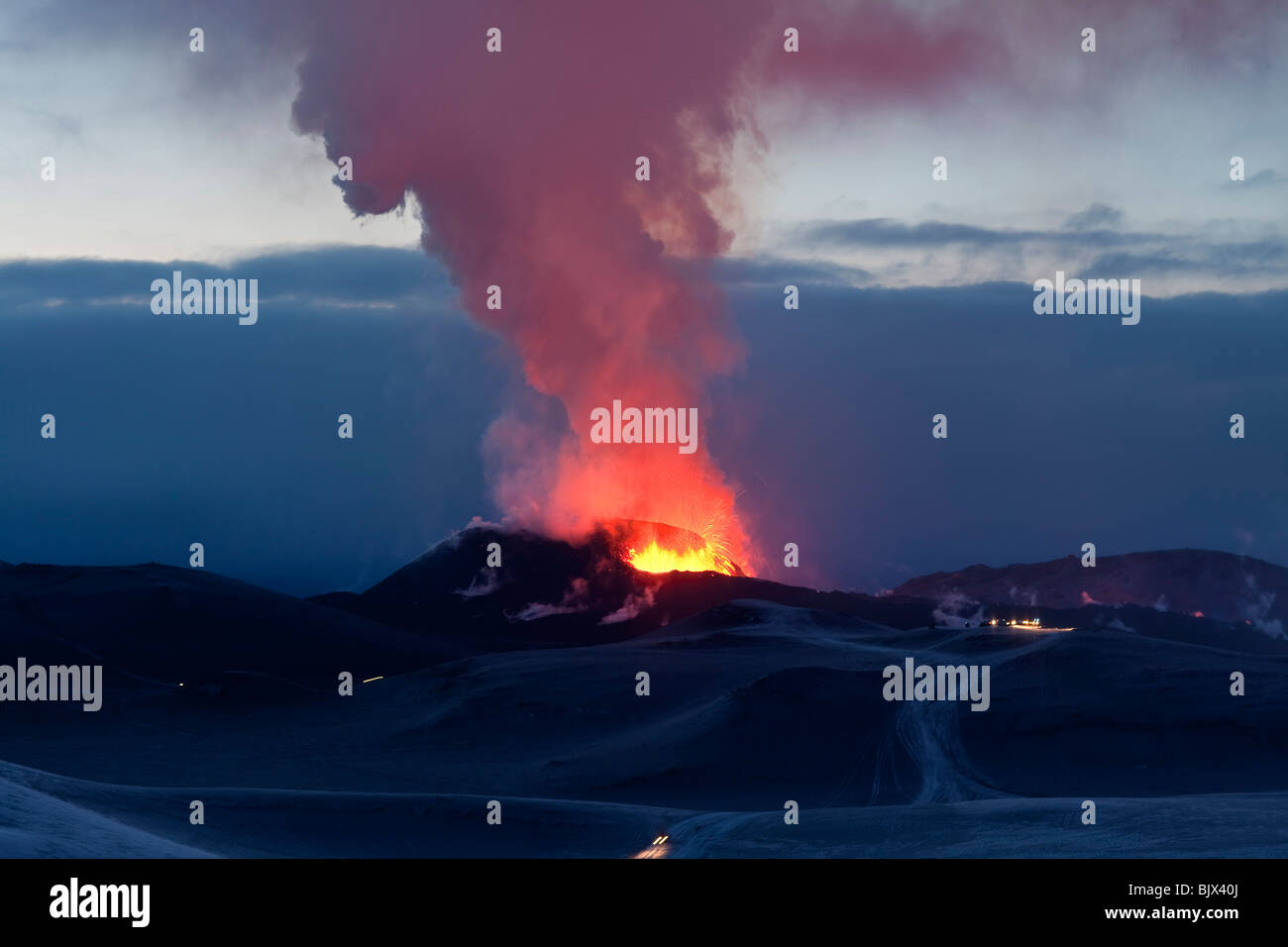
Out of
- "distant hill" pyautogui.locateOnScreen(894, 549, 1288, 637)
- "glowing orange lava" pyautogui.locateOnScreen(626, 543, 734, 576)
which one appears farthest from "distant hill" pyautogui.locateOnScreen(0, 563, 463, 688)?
"distant hill" pyautogui.locateOnScreen(894, 549, 1288, 637)

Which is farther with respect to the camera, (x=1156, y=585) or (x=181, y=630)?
(x=1156, y=585)

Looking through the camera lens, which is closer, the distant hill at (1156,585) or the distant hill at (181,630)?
the distant hill at (181,630)

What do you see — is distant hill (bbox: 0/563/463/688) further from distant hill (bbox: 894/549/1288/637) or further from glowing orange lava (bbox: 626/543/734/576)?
distant hill (bbox: 894/549/1288/637)

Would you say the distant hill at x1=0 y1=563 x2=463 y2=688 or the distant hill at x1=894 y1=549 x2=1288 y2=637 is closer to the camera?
the distant hill at x1=0 y1=563 x2=463 y2=688

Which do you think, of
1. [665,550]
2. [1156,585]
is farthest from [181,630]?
[1156,585]

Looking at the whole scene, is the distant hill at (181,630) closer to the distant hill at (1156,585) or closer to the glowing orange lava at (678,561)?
the glowing orange lava at (678,561)

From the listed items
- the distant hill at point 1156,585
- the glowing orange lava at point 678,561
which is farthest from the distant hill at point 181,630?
the distant hill at point 1156,585

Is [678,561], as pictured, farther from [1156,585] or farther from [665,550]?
[1156,585]
